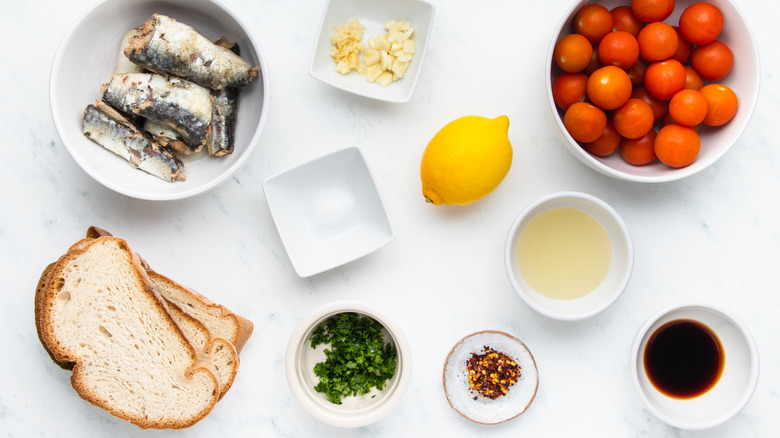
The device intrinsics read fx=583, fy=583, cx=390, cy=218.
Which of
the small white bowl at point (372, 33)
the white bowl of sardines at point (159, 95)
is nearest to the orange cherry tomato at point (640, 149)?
the small white bowl at point (372, 33)

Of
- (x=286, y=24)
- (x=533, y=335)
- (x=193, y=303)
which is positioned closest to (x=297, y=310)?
(x=193, y=303)

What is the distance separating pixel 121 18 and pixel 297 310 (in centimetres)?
72

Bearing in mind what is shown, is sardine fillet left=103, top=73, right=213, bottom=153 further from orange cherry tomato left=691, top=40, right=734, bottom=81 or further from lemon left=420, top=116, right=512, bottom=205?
orange cherry tomato left=691, top=40, right=734, bottom=81

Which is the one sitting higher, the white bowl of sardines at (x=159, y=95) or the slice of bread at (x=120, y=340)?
the white bowl of sardines at (x=159, y=95)

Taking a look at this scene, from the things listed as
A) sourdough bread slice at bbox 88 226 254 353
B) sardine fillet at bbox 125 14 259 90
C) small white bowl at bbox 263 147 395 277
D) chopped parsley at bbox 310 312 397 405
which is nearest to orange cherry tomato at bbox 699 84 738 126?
small white bowl at bbox 263 147 395 277

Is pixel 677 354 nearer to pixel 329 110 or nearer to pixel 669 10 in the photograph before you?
pixel 669 10

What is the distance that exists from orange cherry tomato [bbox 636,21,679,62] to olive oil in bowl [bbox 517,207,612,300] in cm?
35

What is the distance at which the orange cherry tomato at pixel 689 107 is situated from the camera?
110cm

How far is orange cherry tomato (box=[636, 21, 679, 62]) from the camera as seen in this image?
3.64 feet

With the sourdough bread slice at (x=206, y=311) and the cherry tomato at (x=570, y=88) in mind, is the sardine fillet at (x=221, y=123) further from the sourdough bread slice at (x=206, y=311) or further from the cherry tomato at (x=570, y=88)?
the cherry tomato at (x=570, y=88)

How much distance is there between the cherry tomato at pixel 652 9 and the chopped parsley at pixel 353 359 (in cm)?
84

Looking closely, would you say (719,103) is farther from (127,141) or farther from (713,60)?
(127,141)

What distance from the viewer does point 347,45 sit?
4.20 ft

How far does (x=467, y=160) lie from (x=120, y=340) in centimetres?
80
